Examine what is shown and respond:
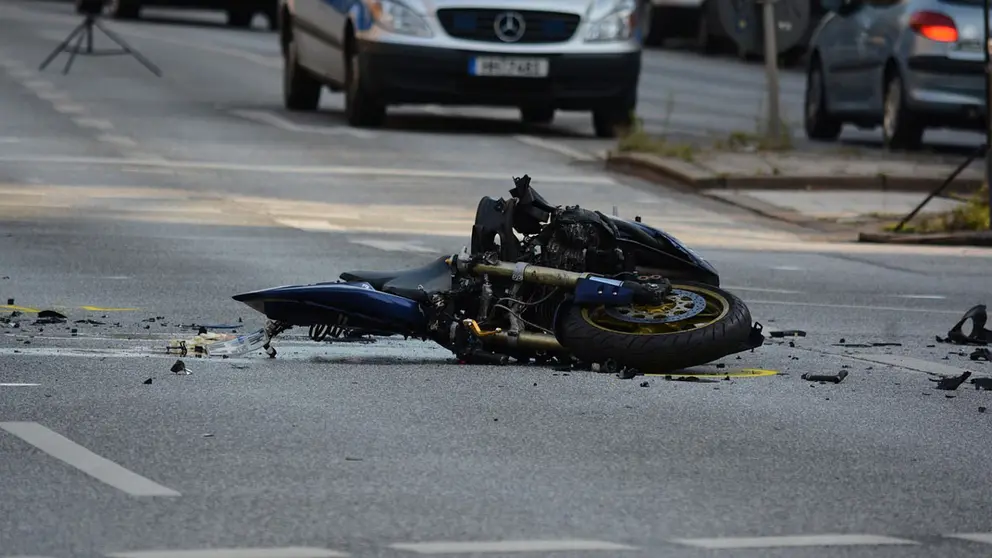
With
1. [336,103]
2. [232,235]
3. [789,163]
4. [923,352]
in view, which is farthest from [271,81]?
[923,352]

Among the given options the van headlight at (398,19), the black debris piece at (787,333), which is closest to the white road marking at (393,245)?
the black debris piece at (787,333)

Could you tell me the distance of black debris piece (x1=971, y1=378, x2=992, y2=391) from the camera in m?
9.12

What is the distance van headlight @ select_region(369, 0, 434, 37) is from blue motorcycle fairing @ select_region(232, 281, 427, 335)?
42.7 feet

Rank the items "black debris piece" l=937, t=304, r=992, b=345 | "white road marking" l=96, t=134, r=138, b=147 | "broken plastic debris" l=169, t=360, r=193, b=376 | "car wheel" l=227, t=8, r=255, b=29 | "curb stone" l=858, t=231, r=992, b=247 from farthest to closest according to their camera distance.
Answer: "car wheel" l=227, t=8, r=255, b=29
"white road marking" l=96, t=134, r=138, b=147
"curb stone" l=858, t=231, r=992, b=247
"black debris piece" l=937, t=304, r=992, b=345
"broken plastic debris" l=169, t=360, r=193, b=376

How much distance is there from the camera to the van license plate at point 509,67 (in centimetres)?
2214

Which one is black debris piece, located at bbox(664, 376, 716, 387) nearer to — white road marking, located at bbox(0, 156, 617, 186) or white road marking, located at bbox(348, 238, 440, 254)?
white road marking, located at bbox(348, 238, 440, 254)

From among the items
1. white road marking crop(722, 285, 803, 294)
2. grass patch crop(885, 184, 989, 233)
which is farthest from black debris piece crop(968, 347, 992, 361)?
grass patch crop(885, 184, 989, 233)

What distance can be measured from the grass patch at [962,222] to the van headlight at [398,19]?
21.0ft

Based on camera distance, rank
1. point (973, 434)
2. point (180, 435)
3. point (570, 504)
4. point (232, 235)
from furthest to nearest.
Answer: point (232, 235)
point (973, 434)
point (180, 435)
point (570, 504)

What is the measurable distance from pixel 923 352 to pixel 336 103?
705 inches

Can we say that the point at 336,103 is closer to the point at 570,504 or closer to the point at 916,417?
the point at 916,417

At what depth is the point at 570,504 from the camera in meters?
6.48

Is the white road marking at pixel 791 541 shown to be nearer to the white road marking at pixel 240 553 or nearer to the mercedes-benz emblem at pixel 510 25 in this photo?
the white road marking at pixel 240 553

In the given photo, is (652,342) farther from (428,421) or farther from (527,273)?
(428,421)
